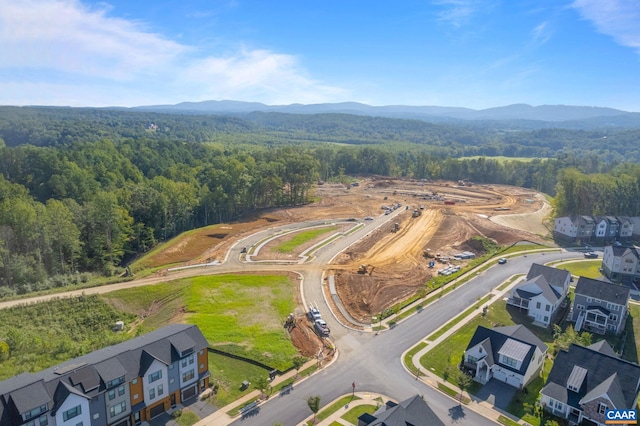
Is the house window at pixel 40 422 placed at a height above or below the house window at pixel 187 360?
above

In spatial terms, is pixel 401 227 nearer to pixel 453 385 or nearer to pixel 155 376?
pixel 453 385

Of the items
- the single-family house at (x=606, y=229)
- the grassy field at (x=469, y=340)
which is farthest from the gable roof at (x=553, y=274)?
the single-family house at (x=606, y=229)

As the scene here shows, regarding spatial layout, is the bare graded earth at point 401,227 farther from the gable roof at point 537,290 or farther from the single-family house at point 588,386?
the single-family house at point 588,386

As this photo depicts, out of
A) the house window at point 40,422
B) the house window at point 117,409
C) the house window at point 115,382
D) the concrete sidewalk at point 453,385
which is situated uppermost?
the house window at point 115,382

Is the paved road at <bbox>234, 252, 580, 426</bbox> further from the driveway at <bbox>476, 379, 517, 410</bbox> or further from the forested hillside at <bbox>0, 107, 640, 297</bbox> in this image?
the forested hillside at <bbox>0, 107, 640, 297</bbox>

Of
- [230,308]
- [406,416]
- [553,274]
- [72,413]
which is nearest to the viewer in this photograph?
[406,416]

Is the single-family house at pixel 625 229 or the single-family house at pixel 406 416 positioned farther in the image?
the single-family house at pixel 625 229

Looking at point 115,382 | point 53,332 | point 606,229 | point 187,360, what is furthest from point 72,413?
point 606,229
